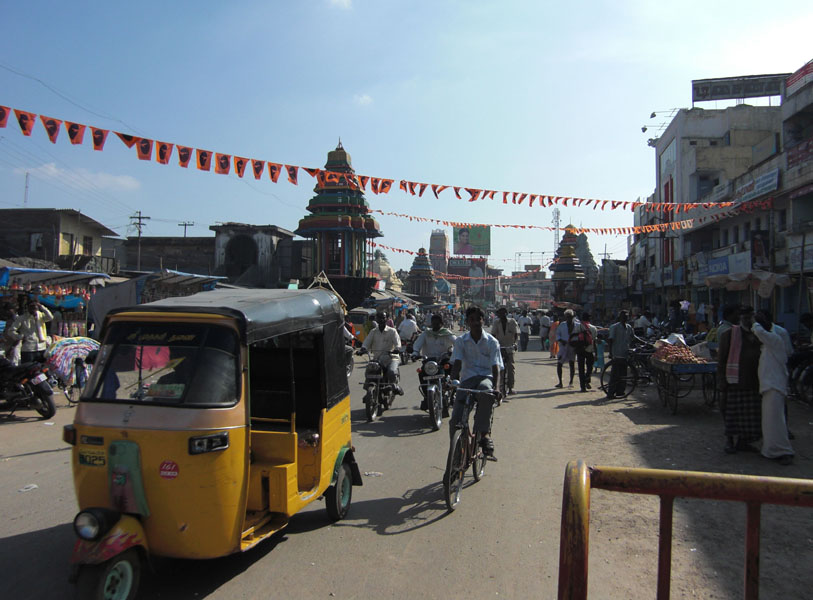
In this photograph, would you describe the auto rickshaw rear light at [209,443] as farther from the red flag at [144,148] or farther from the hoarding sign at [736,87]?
the hoarding sign at [736,87]

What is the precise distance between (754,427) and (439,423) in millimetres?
4160

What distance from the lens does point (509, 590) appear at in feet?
12.3

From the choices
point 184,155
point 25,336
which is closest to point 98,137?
point 184,155

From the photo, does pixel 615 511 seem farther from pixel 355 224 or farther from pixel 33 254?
pixel 355 224

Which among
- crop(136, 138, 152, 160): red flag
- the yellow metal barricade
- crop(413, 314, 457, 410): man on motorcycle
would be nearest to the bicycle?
the yellow metal barricade

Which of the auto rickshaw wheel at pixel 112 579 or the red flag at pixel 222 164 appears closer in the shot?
A: the auto rickshaw wheel at pixel 112 579

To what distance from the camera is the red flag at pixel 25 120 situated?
967cm

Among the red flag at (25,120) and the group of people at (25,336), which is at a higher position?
the red flag at (25,120)

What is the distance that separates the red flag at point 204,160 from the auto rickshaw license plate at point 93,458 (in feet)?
32.1

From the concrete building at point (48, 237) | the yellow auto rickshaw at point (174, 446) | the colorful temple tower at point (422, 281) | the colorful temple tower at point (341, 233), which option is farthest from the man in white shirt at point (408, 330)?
the colorful temple tower at point (422, 281)

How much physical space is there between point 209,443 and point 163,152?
9708 mm

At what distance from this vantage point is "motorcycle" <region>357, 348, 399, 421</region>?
30.9 ft

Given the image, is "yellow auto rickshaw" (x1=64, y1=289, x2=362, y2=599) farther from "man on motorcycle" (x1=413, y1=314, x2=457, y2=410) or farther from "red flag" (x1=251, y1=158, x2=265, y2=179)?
"red flag" (x1=251, y1=158, x2=265, y2=179)

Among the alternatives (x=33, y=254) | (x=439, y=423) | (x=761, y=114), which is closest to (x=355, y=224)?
(x=33, y=254)
